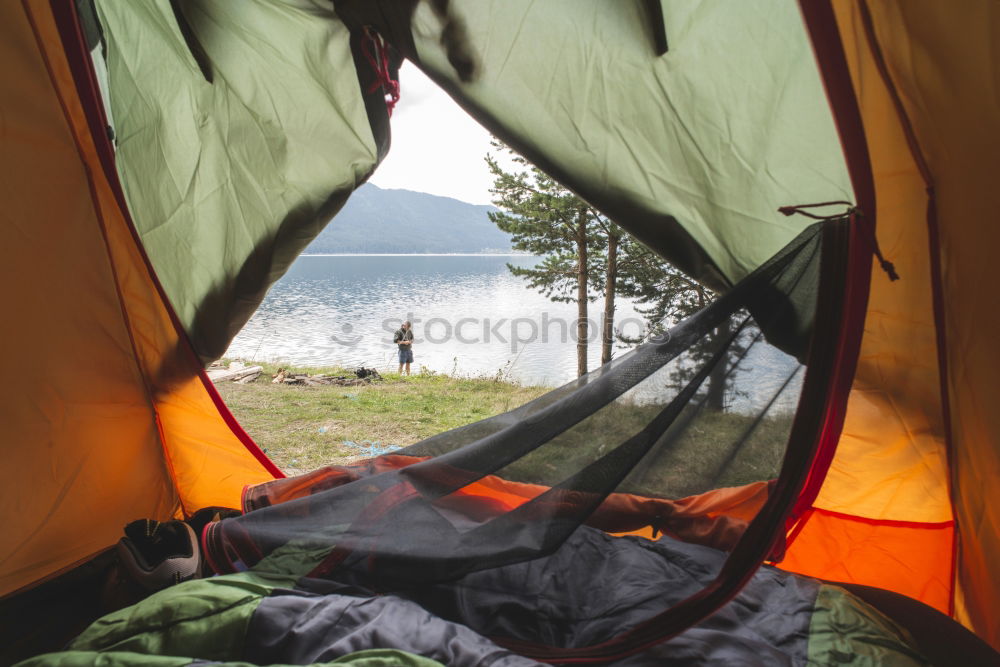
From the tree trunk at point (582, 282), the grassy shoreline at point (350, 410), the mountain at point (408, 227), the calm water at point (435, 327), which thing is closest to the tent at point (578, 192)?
the grassy shoreline at point (350, 410)

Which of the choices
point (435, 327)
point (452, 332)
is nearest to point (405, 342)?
point (452, 332)

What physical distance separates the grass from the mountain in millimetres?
39164

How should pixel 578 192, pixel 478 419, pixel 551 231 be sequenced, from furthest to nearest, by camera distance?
pixel 551 231
pixel 478 419
pixel 578 192

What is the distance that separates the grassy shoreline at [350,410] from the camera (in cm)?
365

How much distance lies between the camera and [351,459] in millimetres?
3355

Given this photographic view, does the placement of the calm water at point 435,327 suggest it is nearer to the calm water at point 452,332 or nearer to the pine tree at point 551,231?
the calm water at point 452,332

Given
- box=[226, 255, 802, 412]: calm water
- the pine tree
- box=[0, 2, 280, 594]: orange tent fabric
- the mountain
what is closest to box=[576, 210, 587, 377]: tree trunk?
the pine tree

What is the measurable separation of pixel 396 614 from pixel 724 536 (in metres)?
0.66

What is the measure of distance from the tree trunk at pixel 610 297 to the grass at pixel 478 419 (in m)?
1.15

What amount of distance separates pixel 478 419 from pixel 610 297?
260 centimetres

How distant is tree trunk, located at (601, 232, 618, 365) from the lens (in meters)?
5.86

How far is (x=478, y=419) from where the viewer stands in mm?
3986

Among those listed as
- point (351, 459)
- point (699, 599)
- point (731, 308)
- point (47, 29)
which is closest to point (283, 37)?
point (47, 29)

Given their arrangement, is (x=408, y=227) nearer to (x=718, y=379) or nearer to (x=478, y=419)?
(x=478, y=419)
